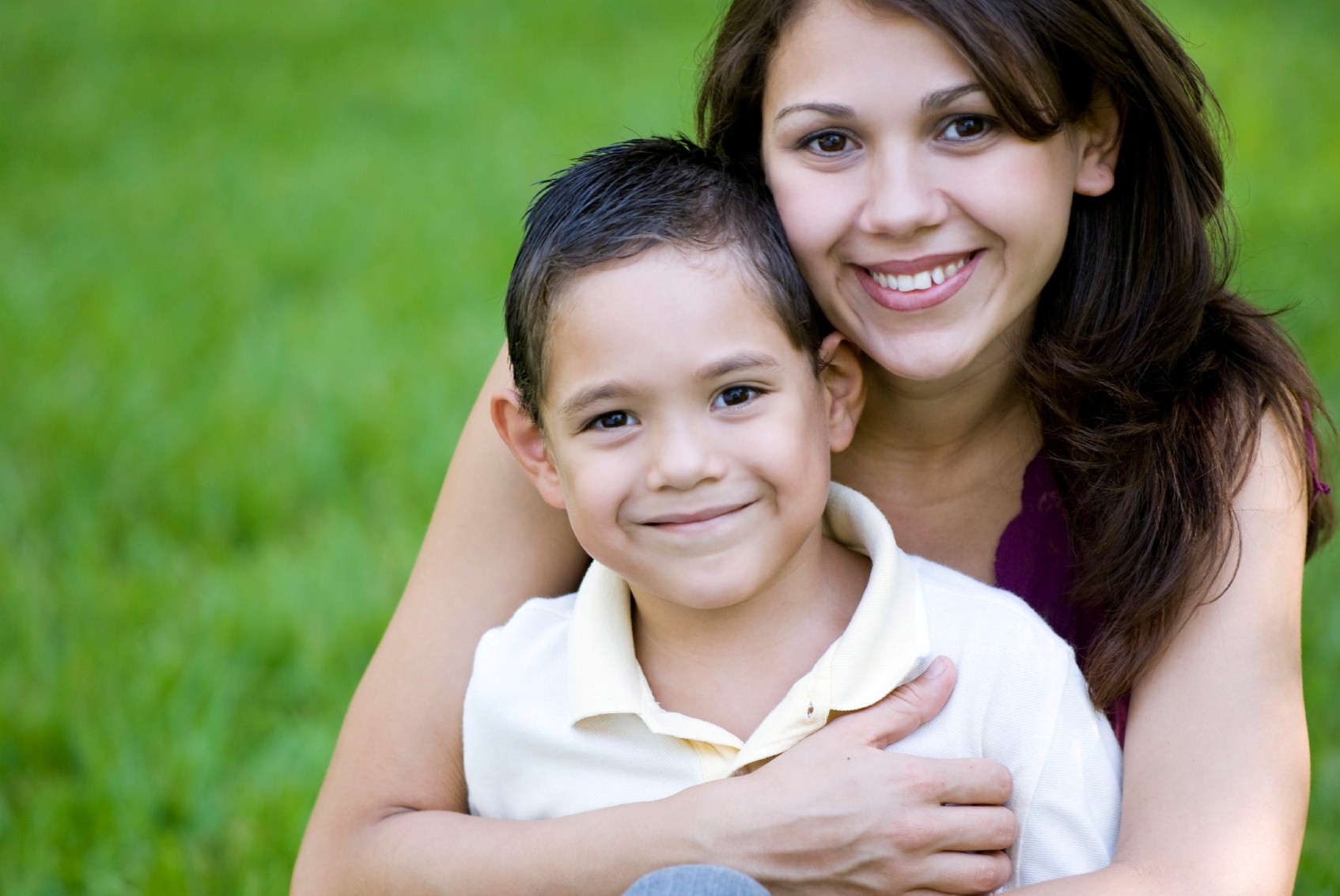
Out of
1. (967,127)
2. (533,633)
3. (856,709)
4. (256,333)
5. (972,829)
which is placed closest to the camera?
(972,829)

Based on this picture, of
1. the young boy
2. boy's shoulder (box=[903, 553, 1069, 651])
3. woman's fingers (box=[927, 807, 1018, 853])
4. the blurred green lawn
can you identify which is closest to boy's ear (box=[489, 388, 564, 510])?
the young boy

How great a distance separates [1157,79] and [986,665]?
0.91 metres

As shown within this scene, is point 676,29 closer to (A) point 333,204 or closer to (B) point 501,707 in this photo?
(A) point 333,204

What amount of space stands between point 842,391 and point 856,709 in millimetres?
462

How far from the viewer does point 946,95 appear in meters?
1.87

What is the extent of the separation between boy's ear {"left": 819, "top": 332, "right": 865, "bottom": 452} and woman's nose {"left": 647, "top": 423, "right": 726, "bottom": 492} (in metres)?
0.26

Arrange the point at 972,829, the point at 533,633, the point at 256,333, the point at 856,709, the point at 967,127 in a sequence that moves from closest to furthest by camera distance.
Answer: the point at 972,829, the point at 856,709, the point at 967,127, the point at 533,633, the point at 256,333

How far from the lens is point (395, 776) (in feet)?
6.77

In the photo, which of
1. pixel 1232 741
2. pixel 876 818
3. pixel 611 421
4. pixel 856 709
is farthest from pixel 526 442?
pixel 1232 741

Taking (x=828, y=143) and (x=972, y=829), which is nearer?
(x=972, y=829)

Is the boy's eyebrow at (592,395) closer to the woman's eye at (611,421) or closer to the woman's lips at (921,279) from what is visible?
the woman's eye at (611,421)

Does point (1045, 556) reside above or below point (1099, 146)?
below

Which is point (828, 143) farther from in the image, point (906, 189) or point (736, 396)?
point (736, 396)

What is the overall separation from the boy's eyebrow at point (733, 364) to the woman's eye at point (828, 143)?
1.27 feet
